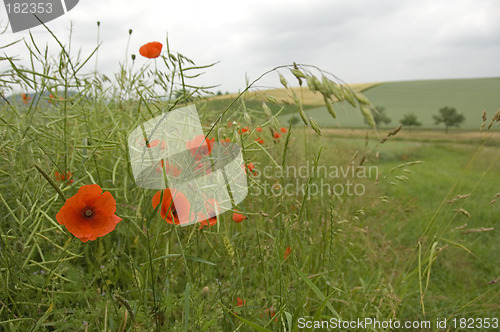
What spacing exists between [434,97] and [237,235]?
937 inches

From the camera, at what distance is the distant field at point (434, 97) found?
1598cm

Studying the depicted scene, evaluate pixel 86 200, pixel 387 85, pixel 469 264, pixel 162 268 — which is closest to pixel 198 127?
pixel 86 200

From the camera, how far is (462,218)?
3492mm

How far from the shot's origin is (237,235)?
56.9 inches

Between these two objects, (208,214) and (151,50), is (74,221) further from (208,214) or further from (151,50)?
(151,50)

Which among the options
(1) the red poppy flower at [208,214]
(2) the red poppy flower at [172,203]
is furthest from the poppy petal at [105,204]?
(1) the red poppy flower at [208,214]

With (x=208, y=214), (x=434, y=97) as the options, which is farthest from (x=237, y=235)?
(x=434, y=97)

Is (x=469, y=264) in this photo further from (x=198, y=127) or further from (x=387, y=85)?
(x=387, y=85)

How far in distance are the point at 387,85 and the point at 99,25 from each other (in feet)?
87.6

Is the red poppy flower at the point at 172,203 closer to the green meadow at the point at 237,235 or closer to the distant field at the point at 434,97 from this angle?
the green meadow at the point at 237,235

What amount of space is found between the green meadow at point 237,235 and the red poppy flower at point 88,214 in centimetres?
1

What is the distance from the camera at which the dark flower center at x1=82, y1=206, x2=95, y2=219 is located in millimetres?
883

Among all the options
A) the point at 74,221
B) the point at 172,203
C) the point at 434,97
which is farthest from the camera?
the point at 434,97

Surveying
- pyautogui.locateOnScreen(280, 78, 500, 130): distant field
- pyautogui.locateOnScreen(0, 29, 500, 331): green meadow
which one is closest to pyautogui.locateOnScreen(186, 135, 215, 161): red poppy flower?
pyautogui.locateOnScreen(0, 29, 500, 331): green meadow
